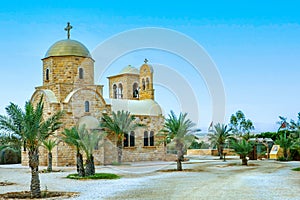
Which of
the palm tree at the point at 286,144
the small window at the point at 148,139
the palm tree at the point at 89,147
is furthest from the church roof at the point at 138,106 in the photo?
the palm tree at the point at 89,147

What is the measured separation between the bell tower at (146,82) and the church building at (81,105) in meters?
2.67

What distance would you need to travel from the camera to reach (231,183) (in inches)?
594

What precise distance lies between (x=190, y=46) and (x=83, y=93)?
11277 millimetres

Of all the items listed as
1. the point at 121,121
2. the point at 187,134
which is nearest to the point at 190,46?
the point at 187,134

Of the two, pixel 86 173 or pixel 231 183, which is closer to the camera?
pixel 231 183

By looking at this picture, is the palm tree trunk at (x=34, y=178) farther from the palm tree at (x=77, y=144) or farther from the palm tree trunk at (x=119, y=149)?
Result: the palm tree trunk at (x=119, y=149)

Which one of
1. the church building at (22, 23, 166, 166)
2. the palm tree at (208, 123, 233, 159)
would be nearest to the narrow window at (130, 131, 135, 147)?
the church building at (22, 23, 166, 166)

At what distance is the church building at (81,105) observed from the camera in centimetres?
2917

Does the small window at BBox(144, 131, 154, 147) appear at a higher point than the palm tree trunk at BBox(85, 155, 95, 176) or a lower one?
higher

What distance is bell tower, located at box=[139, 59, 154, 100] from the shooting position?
3822 cm

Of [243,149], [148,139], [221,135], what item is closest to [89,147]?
[243,149]

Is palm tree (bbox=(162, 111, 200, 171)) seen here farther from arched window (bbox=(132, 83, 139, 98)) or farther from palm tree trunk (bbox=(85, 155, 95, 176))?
arched window (bbox=(132, 83, 139, 98))

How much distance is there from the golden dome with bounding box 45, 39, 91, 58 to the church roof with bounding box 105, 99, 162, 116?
15.5 feet

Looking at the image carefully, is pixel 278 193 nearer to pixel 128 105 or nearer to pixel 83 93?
pixel 83 93
